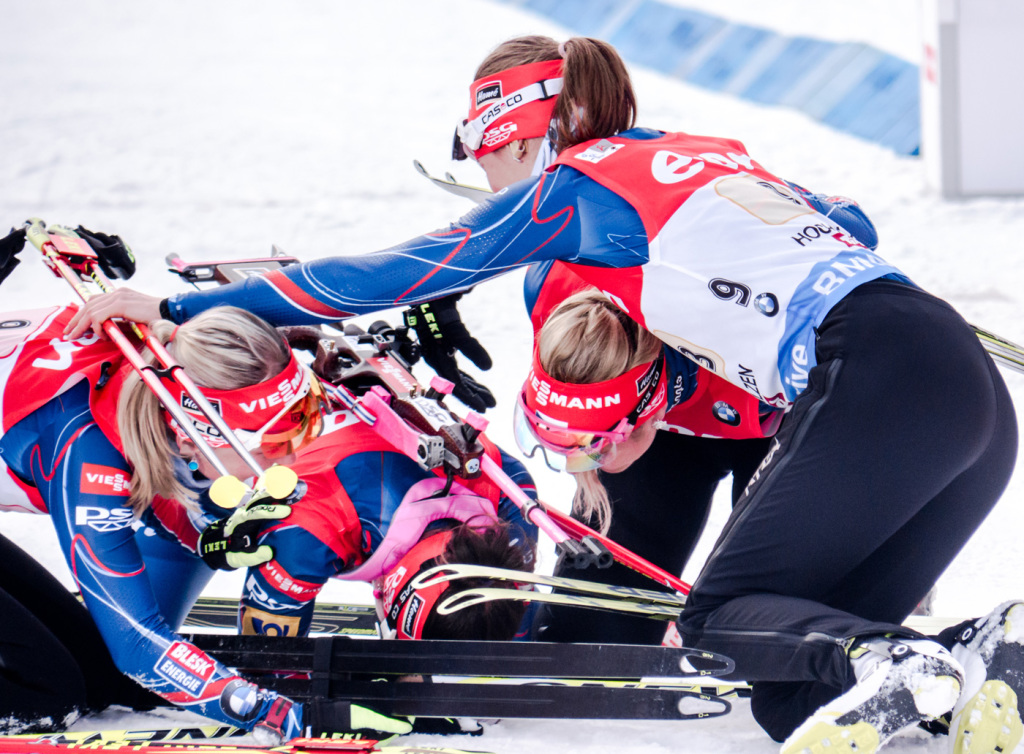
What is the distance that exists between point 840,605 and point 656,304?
0.64m

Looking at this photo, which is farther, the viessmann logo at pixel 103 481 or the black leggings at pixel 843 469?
the viessmann logo at pixel 103 481

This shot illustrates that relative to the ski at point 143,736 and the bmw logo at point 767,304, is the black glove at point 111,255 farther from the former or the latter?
the bmw logo at point 767,304

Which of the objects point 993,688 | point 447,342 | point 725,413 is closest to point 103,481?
point 447,342

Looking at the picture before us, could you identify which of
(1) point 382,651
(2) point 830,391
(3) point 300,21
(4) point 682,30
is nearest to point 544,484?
(1) point 382,651

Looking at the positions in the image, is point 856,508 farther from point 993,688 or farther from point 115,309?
point 115,309

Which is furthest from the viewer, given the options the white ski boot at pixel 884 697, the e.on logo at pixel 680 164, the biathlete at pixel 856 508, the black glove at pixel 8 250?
the black glove at pixel 8 250

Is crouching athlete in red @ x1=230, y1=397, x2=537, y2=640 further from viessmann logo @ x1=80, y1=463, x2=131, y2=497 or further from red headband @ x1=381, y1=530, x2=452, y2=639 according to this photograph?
viessmann logo @ x1=80, y1=463, x2=131, y2=497

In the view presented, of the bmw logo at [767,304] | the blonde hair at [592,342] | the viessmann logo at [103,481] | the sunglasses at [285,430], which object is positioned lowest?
the viessmann logo at [103,481]

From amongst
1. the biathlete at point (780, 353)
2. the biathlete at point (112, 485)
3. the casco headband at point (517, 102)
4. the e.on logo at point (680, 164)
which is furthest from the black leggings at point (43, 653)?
the e.on logo at point (680, 164)

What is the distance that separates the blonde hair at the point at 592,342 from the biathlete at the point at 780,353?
0.05 meters

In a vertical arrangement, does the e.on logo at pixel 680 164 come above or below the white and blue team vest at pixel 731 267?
above

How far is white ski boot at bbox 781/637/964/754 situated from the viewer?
1.51 m

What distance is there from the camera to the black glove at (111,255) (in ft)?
8.53

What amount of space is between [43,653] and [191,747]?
36 cm
